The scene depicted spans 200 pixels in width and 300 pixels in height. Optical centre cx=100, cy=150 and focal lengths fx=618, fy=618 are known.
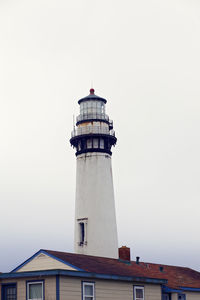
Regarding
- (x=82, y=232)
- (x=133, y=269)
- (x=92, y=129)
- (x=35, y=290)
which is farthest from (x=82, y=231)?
(x=35, y=290)

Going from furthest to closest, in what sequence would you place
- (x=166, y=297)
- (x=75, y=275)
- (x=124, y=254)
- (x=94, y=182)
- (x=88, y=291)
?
(x=94, y=182), (x=124, y=254), (x=166, y=297), (x=88, y=291), (x=75, y=275)

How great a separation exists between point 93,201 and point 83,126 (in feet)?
19.5

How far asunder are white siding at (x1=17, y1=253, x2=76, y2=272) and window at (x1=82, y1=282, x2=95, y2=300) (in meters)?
1.49

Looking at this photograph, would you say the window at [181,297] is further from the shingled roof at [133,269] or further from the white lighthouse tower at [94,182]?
the white lighthouse tower at [94,182]

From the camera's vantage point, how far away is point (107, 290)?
102ft

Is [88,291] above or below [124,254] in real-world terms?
below

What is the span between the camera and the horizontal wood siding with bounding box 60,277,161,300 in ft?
94.3

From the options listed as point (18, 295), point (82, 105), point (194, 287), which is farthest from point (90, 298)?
point (82, 105)

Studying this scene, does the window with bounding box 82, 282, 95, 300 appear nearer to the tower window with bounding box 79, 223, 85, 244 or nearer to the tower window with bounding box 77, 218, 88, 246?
the tower window with bounding box 77, 218, 88, 246

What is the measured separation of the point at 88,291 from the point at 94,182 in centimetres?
1611

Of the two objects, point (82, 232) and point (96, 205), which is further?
point (82, 232)

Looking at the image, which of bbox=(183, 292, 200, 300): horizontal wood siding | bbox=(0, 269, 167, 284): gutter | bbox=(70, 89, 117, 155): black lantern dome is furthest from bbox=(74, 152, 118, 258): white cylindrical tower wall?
bbox=(0, 269, 167, 284): gutter

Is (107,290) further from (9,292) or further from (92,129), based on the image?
(92,129)

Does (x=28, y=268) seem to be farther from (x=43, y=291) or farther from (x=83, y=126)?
(x=83, y=126)
